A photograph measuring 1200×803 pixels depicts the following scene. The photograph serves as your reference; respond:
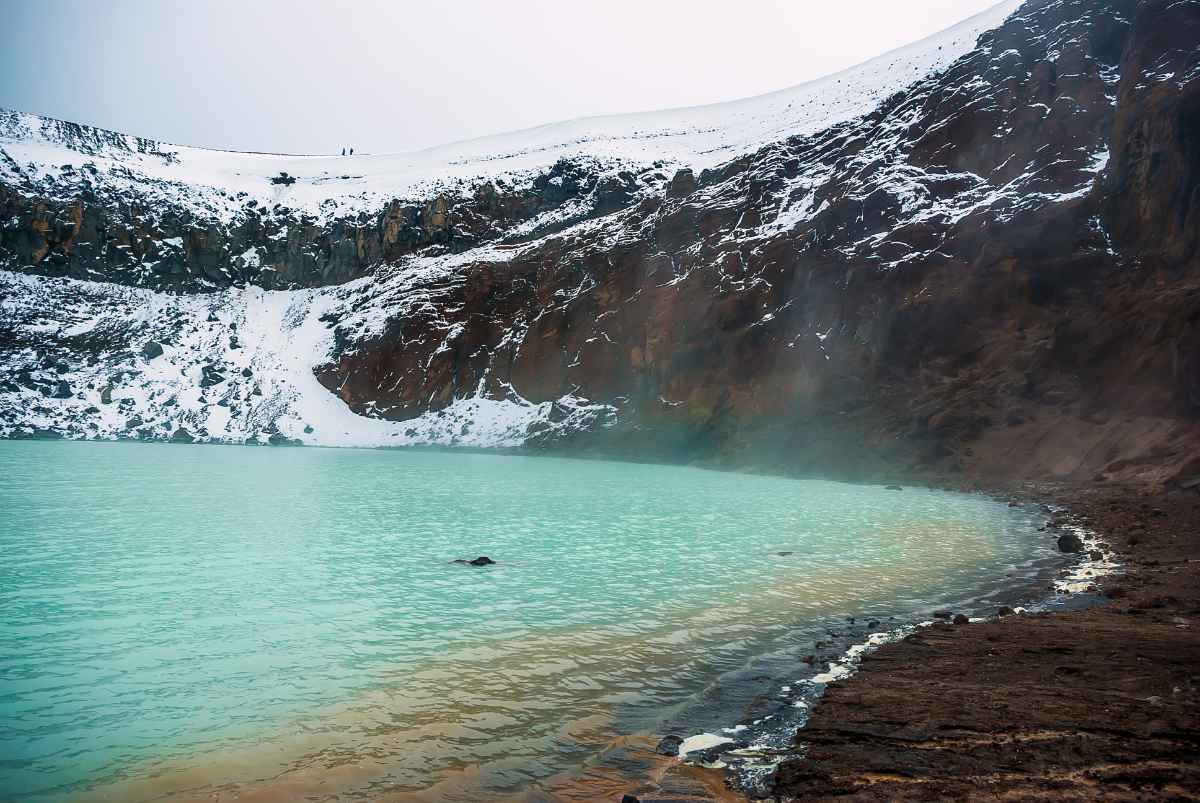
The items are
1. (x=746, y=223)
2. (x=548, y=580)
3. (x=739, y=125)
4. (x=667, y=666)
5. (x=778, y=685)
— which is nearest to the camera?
(x=778, y=685)

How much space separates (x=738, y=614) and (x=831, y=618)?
153 cm

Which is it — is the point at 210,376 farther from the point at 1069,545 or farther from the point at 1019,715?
the point at 1019,715

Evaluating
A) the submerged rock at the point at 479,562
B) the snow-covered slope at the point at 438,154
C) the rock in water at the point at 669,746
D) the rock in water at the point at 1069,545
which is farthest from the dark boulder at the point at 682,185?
the rock in water at the point at 669,746

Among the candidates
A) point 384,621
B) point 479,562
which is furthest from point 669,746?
point 479,562

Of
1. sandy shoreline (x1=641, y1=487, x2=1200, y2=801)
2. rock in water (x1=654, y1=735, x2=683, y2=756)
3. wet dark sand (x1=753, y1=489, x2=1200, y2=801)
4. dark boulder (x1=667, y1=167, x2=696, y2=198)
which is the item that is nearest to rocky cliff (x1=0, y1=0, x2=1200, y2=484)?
dark boulder (x1=667, y1=167, x2=696, y2=198)

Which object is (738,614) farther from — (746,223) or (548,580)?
(746,223)

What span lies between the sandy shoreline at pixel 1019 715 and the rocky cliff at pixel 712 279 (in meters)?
26.0

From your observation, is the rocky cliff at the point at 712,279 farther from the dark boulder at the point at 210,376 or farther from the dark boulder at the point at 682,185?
the dark boulder at the point at 682,185

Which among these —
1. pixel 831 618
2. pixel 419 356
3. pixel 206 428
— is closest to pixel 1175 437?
pixel 831 618

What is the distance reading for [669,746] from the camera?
711cm

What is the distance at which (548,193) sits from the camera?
98.6m

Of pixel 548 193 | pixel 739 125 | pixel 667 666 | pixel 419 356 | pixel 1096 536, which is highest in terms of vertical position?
pixel 739 125

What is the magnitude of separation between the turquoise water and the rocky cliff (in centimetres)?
2207

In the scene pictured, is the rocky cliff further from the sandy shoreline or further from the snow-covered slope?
the sandy shoreline
